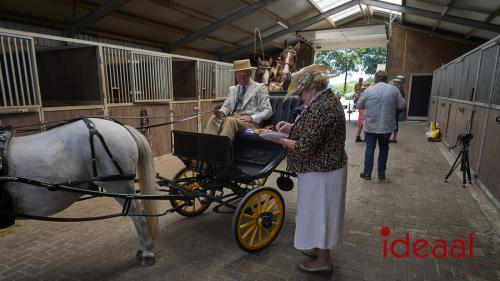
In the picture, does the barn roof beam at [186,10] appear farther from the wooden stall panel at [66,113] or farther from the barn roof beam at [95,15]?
the wooden stall panel at [66,113]

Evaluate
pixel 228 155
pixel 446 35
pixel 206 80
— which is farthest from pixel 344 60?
pixel 228 155

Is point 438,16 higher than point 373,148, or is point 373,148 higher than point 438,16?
point 438,16

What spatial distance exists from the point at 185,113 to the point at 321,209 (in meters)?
5.20

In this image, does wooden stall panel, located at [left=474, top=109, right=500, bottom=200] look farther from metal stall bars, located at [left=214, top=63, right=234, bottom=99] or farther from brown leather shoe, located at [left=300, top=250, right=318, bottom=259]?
metal stall bars, located at [left=214, top=63, right=234, bottom=99]

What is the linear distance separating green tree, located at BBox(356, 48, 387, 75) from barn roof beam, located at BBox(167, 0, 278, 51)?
1059 inches

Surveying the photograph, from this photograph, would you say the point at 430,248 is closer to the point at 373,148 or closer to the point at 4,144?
the point at 373,148

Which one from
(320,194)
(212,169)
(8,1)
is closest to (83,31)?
(8,1)

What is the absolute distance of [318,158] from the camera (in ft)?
6.83

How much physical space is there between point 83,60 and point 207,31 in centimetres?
709

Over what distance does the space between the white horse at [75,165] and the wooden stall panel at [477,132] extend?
16.2ft

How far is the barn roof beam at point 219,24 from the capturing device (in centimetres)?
1036

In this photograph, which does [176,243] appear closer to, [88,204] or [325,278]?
[325,278]

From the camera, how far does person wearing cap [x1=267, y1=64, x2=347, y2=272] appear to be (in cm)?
201

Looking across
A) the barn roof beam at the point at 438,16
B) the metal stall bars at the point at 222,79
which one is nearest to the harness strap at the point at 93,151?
the metal stall bars at the point at 222,79
